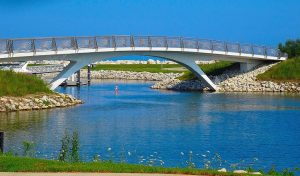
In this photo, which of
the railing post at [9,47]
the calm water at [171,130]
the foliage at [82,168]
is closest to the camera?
the foliage at [82,168]

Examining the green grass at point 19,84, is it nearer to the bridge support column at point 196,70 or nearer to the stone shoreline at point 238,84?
the bridge support column at point 196,70

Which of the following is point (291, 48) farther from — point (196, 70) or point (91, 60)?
point (91, 60)

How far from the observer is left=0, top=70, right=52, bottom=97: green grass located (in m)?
40.4

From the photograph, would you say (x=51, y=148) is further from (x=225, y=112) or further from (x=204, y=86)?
(x=204, y=86)

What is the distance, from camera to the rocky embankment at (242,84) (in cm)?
6131

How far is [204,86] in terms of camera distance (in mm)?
64125

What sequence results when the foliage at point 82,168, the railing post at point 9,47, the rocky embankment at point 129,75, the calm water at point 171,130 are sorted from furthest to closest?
the rocky embankment at point 129,75
the railing post at point 9,47
the calm water at point 171,130
the foliage at point 82,168

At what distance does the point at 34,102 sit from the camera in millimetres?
40344

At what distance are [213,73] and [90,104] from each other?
28.1m

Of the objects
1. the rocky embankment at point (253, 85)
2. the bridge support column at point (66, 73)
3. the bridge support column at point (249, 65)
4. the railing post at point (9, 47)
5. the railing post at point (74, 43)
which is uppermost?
the railing post at point (74, 43)

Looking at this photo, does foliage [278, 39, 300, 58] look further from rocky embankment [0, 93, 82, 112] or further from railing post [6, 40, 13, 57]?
railing post [6, 40, 13, 57]

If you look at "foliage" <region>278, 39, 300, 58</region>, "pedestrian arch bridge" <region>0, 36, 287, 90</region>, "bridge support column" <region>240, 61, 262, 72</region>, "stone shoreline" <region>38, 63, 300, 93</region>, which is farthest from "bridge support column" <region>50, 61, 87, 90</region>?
"foliage" <region>278, 39, 300, 58</region>

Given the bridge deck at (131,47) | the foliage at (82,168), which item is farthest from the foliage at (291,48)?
the foliage at (82,168)

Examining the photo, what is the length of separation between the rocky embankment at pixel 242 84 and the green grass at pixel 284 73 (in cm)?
69
